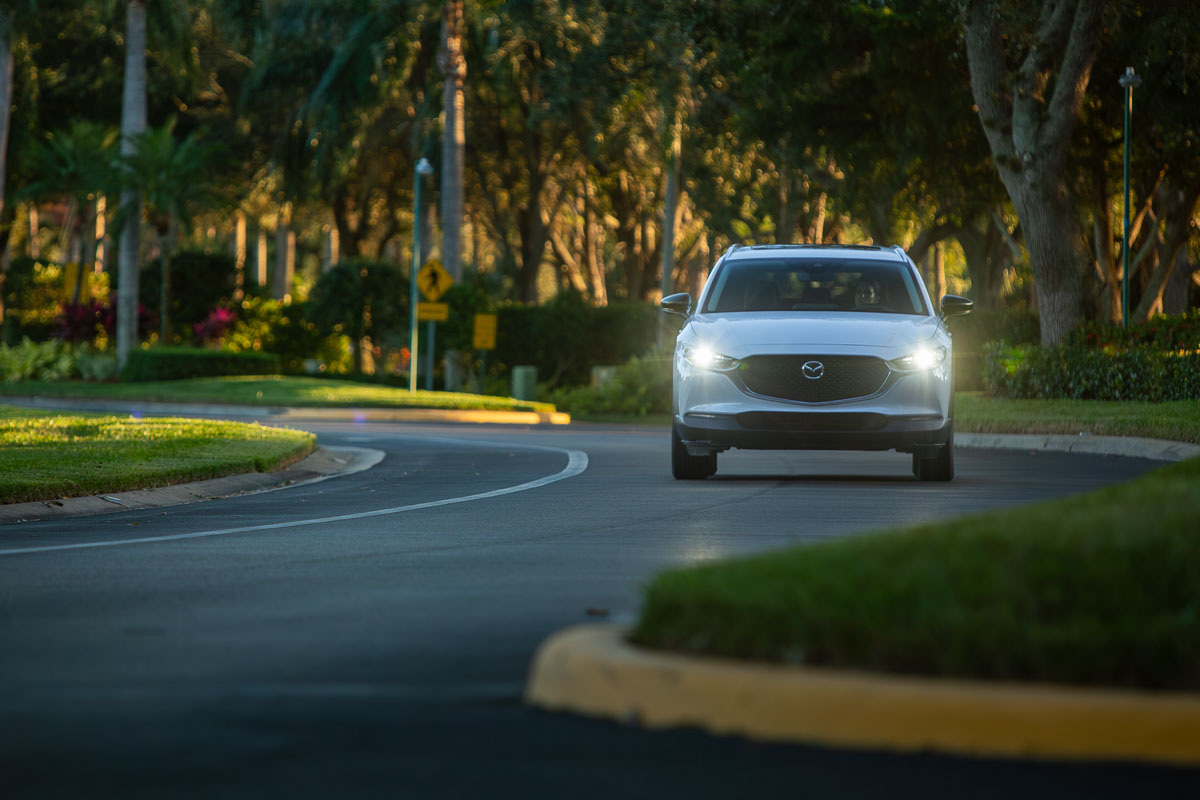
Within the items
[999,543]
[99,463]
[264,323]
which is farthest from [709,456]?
[264,323]

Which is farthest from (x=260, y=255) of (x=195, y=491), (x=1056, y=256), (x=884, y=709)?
(x=884, y=709)

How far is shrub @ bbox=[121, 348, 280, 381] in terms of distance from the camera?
136ft

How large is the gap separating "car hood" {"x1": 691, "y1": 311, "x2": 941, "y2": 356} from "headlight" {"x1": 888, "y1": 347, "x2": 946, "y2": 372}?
104mm

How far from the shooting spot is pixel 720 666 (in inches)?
201

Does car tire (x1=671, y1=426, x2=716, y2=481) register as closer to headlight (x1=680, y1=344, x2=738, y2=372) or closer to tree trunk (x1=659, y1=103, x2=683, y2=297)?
headlight (x1=680, y1=344, x2=738, y2=372)

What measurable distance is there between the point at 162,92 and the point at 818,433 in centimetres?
4329

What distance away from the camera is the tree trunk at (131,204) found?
143 feet

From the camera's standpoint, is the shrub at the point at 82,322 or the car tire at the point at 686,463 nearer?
the car tire at the point at 686,463

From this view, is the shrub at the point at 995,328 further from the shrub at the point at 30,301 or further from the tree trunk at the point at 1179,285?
the shrub at the point at 30,301

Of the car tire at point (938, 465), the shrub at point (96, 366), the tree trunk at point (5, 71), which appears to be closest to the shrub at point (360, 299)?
the shrub at point (96, 366)

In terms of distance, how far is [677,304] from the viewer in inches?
605

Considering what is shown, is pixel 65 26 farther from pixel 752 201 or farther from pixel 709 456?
pixel 709 456

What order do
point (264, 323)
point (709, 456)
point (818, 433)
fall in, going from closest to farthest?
point (818, 433), point (709, 456), point (264, 323)

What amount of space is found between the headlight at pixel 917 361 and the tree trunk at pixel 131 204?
3204 centimetres
